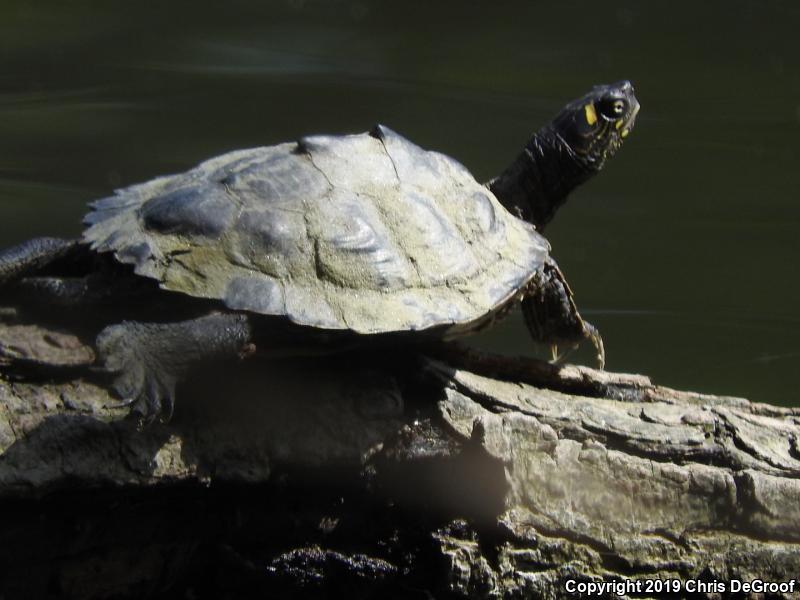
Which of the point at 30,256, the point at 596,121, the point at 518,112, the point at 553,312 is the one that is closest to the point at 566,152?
the point at 596,121

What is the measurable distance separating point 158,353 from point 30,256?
44 centimetres

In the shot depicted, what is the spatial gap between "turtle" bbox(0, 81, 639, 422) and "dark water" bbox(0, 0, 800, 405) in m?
2.81

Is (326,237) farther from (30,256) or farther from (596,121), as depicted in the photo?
(596,121)

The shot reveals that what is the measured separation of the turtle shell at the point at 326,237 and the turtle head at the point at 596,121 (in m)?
0.84

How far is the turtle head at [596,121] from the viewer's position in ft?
10.8

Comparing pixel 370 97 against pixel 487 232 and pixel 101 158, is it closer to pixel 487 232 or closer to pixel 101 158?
pixel 101 158

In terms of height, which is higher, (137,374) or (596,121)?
(596,121)

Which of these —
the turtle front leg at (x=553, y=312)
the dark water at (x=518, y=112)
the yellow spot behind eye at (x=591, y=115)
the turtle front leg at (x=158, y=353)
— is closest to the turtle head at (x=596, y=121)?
the yellow spot behind eye at (x=591, y=115)

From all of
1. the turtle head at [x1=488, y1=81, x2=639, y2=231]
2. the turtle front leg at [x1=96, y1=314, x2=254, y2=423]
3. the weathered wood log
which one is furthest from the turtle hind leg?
the turtle head at [x1=488, y1=81, x2=639, y2=231]

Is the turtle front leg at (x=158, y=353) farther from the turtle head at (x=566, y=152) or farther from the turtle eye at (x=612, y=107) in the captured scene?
the turtle eye at (x=612, y=107)

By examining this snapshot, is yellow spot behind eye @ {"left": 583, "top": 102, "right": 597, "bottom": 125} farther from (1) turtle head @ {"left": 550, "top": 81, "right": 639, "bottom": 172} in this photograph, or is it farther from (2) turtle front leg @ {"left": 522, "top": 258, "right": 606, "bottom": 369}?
(2) turtle front leg @ {"left": 522, "top": 258, "right": 606, "bottom": 369}

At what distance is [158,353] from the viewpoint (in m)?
2.00

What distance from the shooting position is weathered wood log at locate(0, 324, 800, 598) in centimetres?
195

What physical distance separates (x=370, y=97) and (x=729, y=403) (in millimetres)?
4202
